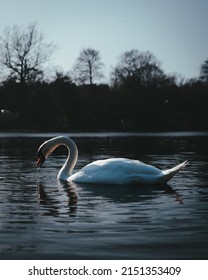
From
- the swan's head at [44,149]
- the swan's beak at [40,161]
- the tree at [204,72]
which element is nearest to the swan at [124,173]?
the swan's beak at [40,161]

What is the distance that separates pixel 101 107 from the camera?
76.1m

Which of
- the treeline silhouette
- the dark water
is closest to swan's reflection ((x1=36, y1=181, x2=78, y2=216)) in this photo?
the dark water

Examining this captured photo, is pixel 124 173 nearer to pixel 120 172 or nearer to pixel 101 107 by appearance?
pixel 120 172

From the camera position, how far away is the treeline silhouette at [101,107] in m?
71.6

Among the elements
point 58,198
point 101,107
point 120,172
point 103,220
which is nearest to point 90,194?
point 58,198

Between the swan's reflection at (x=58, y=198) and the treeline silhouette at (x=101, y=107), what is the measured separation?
5600 cm

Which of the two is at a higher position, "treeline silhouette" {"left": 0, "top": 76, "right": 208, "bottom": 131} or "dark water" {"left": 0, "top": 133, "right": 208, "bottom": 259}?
"treeline silhouette" {"left": 0, "top": 76, "right": 208, "bottom": 131}

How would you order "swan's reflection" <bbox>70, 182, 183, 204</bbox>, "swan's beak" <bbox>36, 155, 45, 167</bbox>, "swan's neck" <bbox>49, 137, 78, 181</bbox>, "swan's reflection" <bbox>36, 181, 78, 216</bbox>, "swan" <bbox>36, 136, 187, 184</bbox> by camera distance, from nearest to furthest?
"swan's reflection" <bbox>36, 181, 78, 216</bbox> → "swan's reflection" <bbox>70, 182, 183, 204</bbox> → "swan" <bbox>36, 136, 187, 184</bbox> → "swan's neck" <bbox>49, 137, 78, 181</bbox> → "swan's beak" <bbox>36, 155, 45, 167</bbox>

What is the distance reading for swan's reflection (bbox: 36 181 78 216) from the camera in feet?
34.6

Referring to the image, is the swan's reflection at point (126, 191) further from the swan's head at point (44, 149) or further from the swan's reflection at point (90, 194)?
the swan's head at point (44, 149)

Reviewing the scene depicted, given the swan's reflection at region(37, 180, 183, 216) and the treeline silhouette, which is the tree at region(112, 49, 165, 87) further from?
the swan's reflection at region(37, 180, 183, 216)

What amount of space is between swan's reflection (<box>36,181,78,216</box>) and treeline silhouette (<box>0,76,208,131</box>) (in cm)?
5600

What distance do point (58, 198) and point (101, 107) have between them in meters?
64.2
